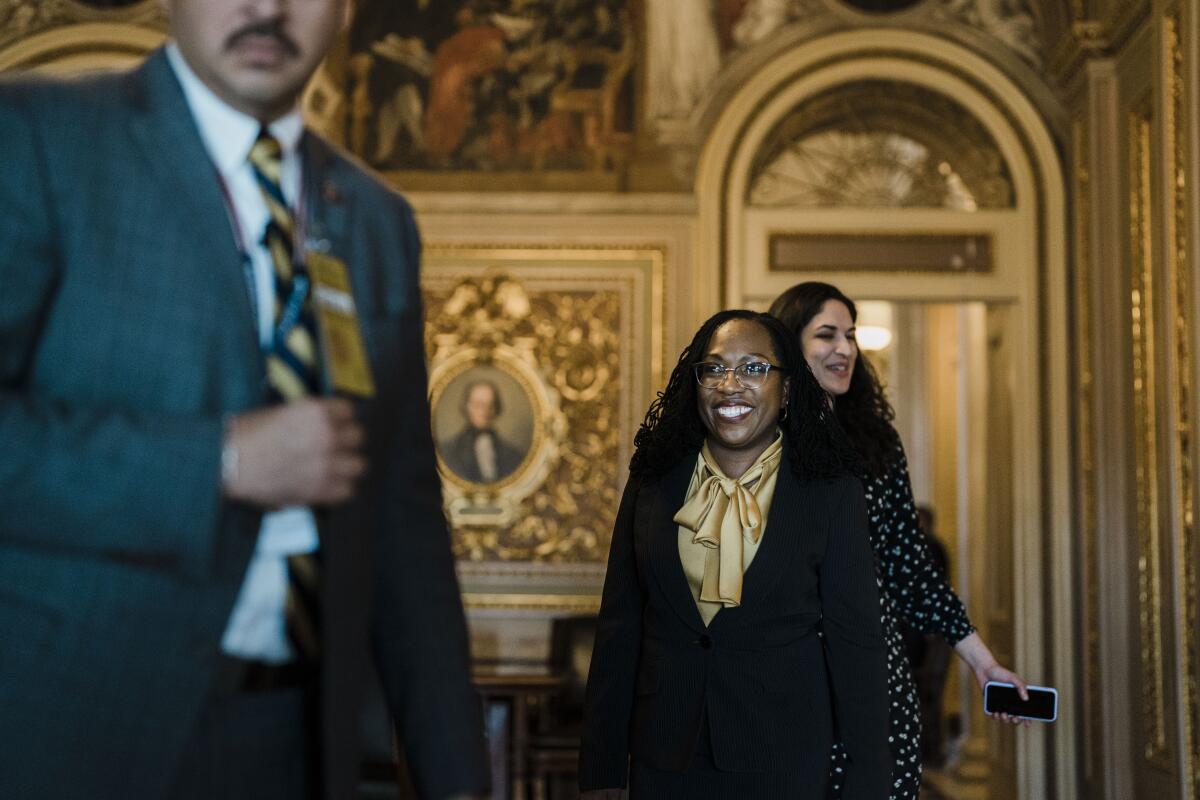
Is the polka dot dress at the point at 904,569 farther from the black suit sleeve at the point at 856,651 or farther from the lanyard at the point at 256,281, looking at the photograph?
the lanyard at the point at 256,281

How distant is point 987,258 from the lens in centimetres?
884

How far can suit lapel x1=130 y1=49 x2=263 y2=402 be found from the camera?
1333 millimetres

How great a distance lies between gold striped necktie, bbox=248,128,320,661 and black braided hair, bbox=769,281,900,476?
9.64 feet

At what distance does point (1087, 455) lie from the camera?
8.27m

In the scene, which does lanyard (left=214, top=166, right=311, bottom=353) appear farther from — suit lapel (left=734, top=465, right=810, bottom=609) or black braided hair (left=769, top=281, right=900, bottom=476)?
black braided hair (left=769, top=281, right=900, bottom=476)

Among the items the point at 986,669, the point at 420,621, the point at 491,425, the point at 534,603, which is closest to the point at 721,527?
the point at 986,669

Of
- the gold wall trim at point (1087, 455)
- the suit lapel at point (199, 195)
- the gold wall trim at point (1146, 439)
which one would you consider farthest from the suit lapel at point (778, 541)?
the gold wall trim at point (1087, 455)

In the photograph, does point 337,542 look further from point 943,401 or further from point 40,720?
point 943,401

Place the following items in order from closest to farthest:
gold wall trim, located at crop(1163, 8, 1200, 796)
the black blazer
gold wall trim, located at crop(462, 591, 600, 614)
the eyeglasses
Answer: the black blazer → the eyeglasses → gold wall trim, located at crop(1163, 8, 1200, 796) → gold wall trim, located at crop(462, 591, 600, 614)

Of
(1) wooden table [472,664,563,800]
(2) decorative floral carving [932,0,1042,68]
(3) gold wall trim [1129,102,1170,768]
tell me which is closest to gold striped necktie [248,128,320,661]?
(1) wooden table [472,664,563,800]

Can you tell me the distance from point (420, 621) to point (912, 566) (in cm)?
284

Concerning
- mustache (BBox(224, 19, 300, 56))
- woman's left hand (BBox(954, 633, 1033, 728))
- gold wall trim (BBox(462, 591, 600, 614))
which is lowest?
gold wall trim (BBox(462, 591, 600, 614))

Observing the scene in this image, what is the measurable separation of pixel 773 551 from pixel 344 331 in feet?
7.37

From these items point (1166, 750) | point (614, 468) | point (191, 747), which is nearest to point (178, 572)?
point (191, 747)
